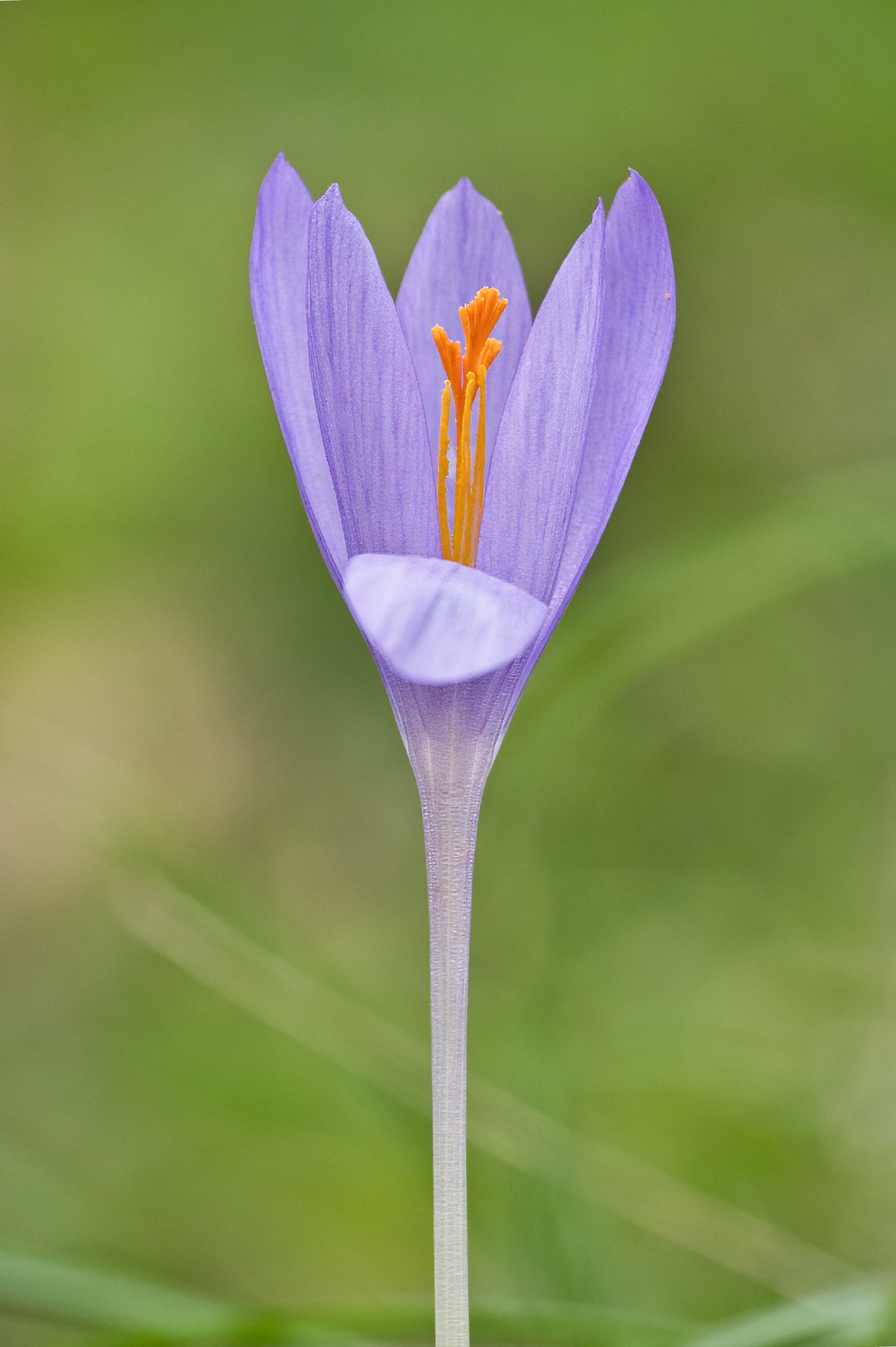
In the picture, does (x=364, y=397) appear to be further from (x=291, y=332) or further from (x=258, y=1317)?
(x=258, y=1317)

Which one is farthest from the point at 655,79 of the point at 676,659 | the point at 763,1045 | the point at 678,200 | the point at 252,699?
the point at 763,1045

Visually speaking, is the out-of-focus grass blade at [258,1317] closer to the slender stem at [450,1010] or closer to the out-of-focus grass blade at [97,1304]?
the out-of-focus grass blade at [97,1304]

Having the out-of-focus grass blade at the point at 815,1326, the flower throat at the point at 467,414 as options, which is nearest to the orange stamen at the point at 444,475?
the flower throat at the point at 467,414

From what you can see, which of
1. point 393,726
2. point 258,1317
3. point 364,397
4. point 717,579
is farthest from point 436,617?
point 393,726

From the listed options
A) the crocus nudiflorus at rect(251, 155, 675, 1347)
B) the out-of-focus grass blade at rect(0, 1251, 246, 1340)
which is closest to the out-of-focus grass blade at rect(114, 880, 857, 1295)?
the out-of-focus grass blade at rect(0, 1251, 246, 1340)

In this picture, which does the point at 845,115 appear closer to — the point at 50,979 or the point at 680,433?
the point at 680,433
